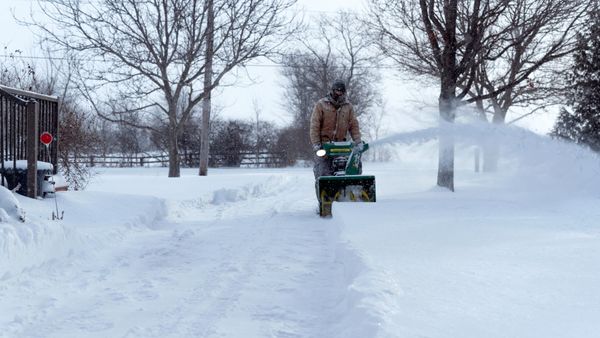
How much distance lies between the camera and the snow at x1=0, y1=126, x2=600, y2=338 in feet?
10.7

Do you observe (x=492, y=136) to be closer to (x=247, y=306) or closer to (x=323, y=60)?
(x=247, y=306)

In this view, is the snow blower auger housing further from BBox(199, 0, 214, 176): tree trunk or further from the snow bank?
BBox(199, 0, 214, 176): tree trunk

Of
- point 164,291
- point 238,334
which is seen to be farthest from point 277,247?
point 238,334

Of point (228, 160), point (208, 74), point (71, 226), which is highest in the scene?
point (208, 74)

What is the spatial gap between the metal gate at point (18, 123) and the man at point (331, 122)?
4.05 metres

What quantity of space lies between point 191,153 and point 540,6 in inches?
1274

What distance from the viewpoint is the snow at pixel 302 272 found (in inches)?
128

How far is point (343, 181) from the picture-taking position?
869 centimetres

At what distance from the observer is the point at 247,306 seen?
13.5 feet

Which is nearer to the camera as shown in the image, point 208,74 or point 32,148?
point 32,148

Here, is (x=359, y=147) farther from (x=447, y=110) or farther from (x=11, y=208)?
(x=447, y=110)

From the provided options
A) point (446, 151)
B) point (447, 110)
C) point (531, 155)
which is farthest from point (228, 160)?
point (531, 155)

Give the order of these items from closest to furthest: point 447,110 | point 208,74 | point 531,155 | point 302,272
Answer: point 302,272
point 531,155
point 447,110
point 208,74

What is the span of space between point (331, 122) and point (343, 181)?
4.09 feet
